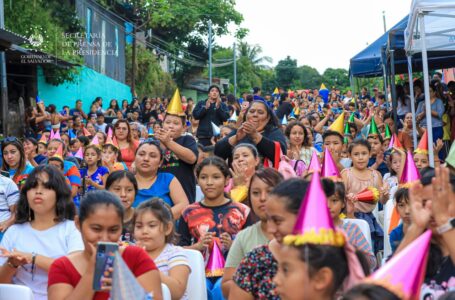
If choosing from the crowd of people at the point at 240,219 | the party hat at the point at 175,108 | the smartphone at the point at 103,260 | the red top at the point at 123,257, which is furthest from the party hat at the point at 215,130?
the smartphone at the point at 103,260

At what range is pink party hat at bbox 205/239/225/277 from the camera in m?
5.96

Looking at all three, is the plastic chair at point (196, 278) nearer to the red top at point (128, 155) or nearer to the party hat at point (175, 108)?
the party hat at point (175, 108)

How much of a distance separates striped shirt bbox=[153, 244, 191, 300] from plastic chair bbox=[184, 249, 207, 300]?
5.6 inches

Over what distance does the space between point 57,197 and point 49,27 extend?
15.8m

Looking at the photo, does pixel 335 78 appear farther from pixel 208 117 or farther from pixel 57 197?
pixel 57 197

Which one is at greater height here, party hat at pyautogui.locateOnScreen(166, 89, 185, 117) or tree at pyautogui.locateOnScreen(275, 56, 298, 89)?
tree at pyautogui.locateOnScreen(275, 56, 298, 89)

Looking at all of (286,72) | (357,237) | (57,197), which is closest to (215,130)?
(57,197)

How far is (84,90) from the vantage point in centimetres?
2741

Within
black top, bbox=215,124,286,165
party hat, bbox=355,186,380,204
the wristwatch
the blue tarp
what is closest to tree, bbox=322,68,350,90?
the blue tarp

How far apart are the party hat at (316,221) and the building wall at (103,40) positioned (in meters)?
22.6

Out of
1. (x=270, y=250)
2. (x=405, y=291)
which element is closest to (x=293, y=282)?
(x=405, y=291)

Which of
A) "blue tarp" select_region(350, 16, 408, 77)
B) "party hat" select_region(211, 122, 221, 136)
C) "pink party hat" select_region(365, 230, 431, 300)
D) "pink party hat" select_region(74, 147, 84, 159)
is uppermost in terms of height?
"blue tarp" select_region(350, 16, 408, 77)

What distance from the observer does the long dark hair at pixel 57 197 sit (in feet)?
18.4

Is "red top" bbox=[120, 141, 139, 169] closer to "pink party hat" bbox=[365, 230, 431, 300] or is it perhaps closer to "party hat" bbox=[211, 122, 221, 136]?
"party hat" bbox=[211, 122, 221, 136]
